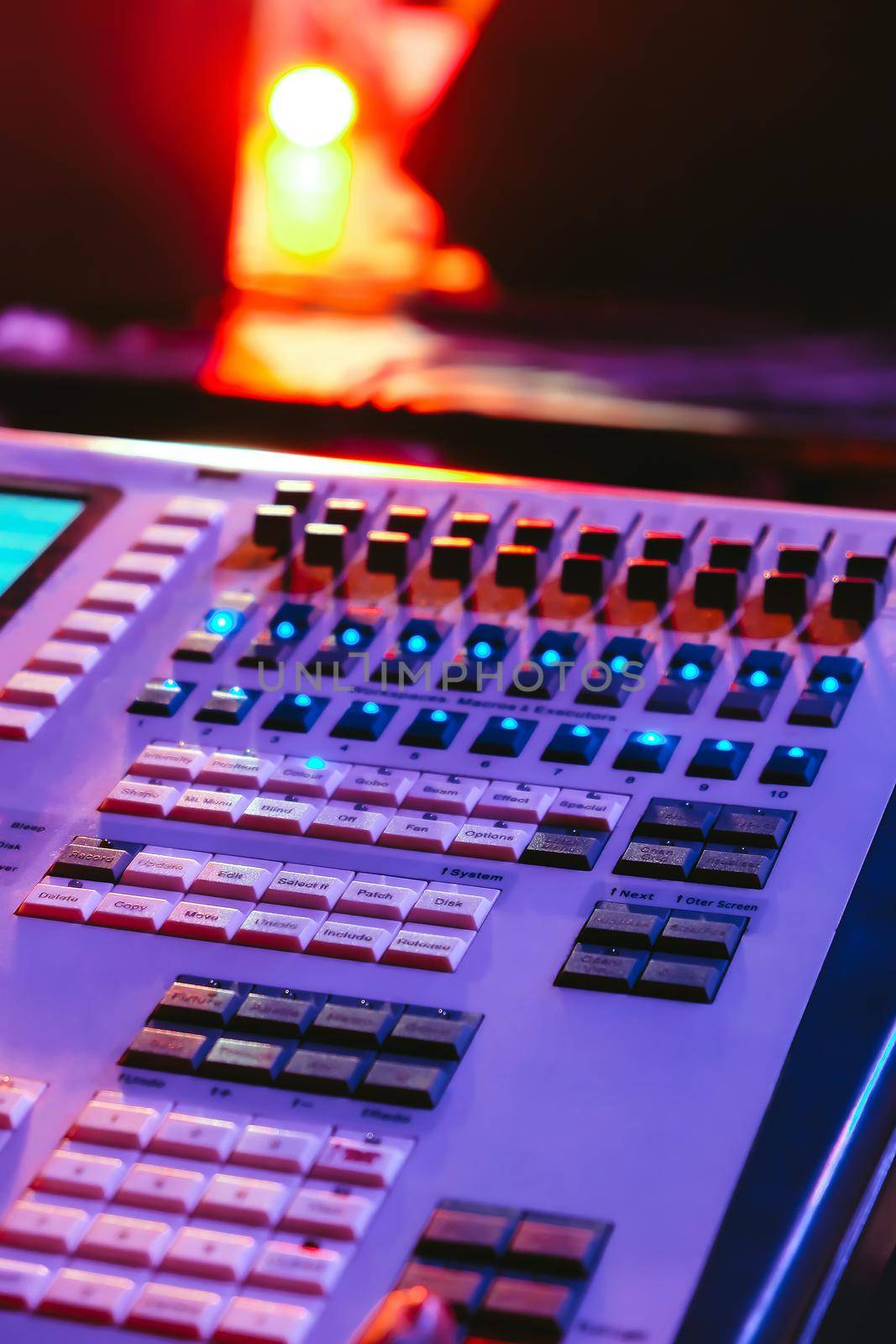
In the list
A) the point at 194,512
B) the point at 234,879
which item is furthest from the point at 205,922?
the point at 194,512

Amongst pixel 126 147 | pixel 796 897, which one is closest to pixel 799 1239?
pixel 796 897

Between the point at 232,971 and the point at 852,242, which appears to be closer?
the point at 232,971

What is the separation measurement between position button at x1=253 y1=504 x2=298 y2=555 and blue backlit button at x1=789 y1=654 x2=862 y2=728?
32 centimetres

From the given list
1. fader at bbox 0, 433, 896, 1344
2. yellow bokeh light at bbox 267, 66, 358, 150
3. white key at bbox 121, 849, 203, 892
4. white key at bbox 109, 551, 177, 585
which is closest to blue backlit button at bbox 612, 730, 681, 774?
fader at bbox 0, 433, 896, 1344

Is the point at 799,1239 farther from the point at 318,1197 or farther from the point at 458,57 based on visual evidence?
the point at 458,57

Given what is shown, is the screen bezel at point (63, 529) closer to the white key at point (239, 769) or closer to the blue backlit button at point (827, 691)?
the white key at point (239, 769)

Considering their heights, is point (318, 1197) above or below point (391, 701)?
below

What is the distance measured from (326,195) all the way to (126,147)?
18 cm

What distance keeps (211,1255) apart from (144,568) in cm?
47

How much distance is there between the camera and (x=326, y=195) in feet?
4.24

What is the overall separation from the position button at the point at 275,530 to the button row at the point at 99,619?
4 centimetres

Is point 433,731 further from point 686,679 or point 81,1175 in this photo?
point 81,1175

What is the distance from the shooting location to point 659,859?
0.76m

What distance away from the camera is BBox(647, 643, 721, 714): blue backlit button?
2.80 ft
